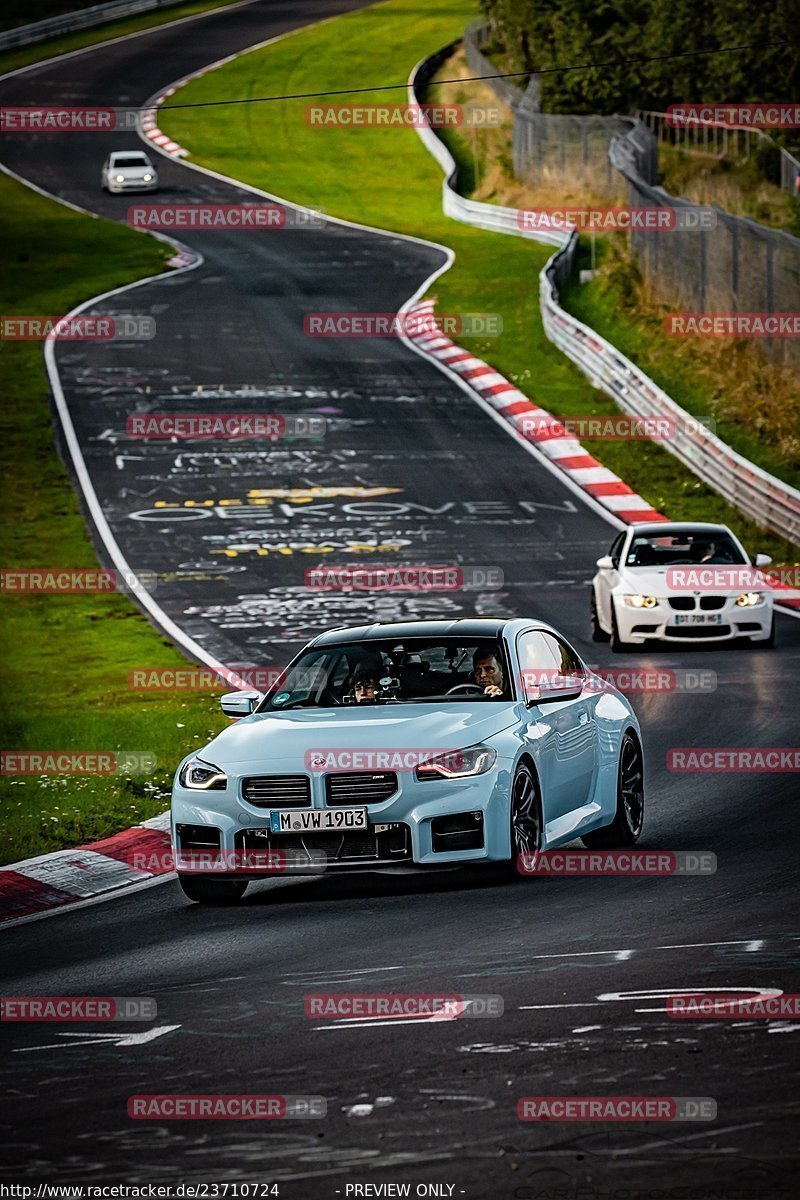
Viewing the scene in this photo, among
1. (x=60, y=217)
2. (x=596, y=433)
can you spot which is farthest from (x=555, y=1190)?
(x=60, y=217)

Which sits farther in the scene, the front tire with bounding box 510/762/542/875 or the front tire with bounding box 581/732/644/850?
the front tire with bounding box 581/732/644/850

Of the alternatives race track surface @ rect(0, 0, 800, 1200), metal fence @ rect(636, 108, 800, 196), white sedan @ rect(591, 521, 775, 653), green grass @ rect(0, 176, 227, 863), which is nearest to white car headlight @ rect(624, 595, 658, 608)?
white sedan @ rect(591, 521, 775, 653)

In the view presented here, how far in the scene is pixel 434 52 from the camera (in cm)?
8506

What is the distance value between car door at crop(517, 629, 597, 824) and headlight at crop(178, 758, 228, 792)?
1.63 metres

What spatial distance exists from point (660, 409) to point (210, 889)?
23.5m

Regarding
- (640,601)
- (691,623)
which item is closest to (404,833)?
(640,601)

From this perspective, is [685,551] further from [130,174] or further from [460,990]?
[130,174]

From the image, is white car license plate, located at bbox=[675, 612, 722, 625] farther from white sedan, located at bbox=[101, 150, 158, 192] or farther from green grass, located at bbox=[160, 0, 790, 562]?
white sedan, located at bbox=[101, 150, 158, 192]

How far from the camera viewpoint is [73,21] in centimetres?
9612

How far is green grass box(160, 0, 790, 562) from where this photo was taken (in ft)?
112

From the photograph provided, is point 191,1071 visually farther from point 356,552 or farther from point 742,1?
point 742,1

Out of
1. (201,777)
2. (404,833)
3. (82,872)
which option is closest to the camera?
(404,833)

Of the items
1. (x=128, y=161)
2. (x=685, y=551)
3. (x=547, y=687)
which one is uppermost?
(x=547, y=687)

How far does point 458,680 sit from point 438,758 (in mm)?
1283
